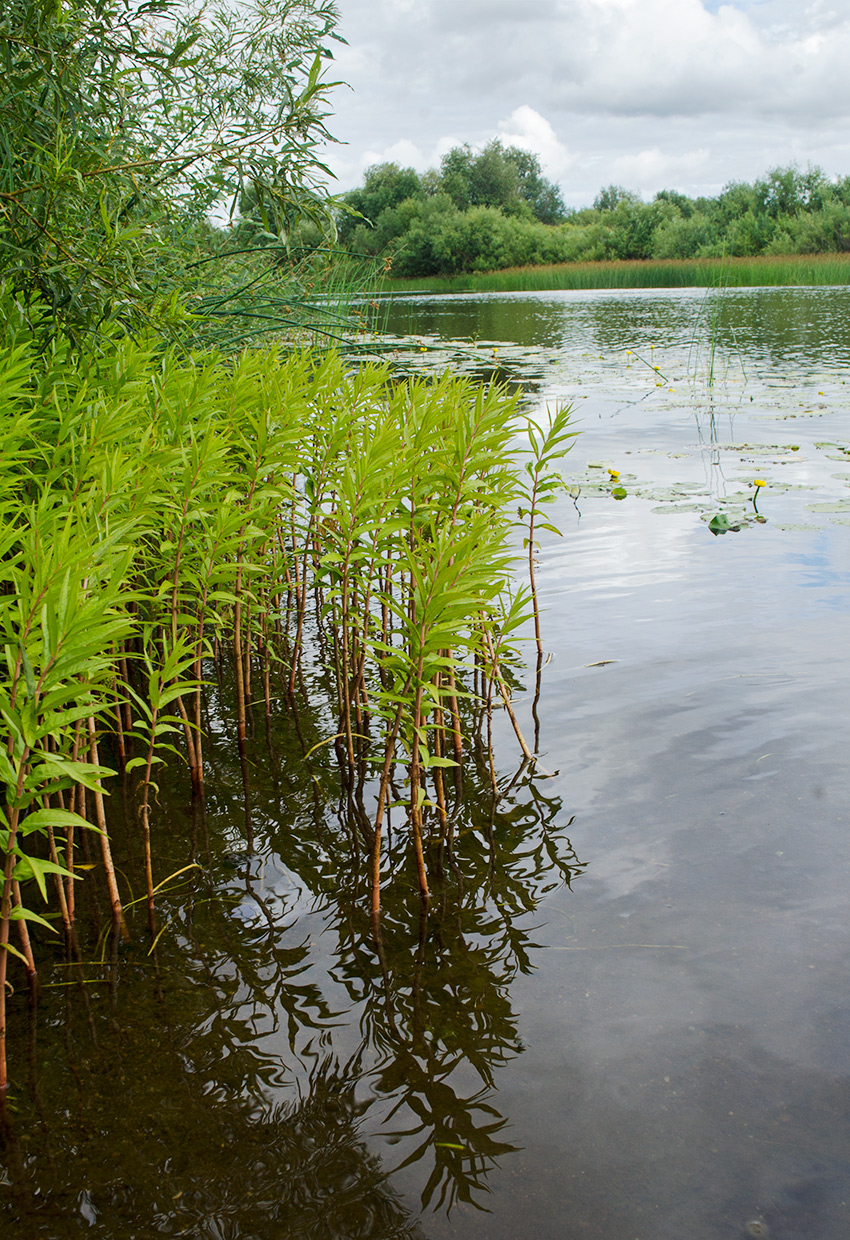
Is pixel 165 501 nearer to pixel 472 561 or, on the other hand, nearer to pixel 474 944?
pixel 472 561

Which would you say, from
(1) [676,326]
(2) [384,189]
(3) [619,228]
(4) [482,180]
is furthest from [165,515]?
(4) [482,180]

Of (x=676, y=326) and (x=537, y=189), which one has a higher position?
(x=537, y=189)

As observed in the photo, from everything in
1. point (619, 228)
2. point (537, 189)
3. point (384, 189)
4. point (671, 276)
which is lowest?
point (671, 276)

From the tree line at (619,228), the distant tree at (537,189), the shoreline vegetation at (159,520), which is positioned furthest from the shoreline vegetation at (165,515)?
the distant tree at (537,189)

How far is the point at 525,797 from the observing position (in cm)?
353

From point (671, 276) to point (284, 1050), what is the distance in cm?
3473

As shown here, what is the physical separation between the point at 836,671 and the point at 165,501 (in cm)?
361

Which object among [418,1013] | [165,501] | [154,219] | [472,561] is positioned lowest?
[418,1013]

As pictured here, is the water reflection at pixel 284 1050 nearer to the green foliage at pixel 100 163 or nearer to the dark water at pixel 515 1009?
the dark water at pixel 515 1009

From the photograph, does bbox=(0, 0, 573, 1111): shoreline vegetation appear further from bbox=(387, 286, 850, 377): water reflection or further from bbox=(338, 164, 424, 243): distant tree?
bbox=(338, 164, 424, 243): distant tree

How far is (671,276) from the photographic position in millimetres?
32281

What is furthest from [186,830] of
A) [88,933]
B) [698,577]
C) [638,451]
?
[638,451]

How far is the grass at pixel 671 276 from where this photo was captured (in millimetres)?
28594

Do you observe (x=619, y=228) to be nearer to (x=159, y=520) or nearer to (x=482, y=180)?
(x=482, y=180)
